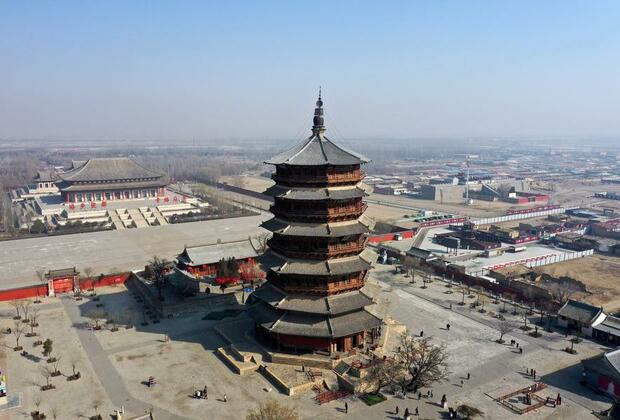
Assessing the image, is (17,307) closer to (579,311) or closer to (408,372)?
(408,372)

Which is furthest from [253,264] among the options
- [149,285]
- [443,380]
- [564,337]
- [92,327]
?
[564,337]

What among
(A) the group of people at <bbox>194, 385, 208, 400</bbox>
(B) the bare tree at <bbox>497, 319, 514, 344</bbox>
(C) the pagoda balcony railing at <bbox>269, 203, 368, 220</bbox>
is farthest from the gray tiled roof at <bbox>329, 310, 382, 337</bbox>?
(B) the bare tree at <bbox>497, 319, 514, 344</bbox>

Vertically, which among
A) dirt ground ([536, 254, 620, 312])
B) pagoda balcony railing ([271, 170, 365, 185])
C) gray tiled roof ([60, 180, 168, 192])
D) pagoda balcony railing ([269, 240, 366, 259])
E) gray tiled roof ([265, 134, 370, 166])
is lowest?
dirt ground ([536, 254, 620, 312])

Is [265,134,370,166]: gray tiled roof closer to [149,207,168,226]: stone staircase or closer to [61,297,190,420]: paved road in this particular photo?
[61,297,190,420]: paved road

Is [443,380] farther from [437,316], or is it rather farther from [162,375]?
[162,375]

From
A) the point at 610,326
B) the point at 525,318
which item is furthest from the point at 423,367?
the point at 610,326

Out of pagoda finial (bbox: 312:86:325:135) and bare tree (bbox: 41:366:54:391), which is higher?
pagoda finial (bbox: 312:86:325:135)
